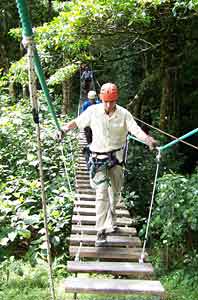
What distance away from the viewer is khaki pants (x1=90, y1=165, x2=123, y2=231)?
3412mm

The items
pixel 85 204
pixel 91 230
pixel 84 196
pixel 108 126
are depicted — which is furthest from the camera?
pixel 84 196

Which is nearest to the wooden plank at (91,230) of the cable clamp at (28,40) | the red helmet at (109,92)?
the red helmet at (109,92)

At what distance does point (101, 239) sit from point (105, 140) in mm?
788

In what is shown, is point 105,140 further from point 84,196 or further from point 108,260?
point 84,196

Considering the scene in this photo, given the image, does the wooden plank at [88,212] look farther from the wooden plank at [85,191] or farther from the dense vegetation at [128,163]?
the wooden plank at [85,191]

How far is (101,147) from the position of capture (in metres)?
3.37

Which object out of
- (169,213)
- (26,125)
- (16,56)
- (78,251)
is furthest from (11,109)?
(16,56)

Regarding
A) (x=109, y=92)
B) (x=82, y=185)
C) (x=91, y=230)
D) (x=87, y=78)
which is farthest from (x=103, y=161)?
(x=87, y=78)

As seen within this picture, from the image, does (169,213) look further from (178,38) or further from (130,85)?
(130,85)

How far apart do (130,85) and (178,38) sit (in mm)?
4148

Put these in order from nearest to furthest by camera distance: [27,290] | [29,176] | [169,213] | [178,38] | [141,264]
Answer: [141,264]
[27,290]
[169,213]
[29,176]
[178,38]

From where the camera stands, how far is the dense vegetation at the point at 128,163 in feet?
12.9

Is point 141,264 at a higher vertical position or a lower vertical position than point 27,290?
higher

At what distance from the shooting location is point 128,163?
6.70 metres
